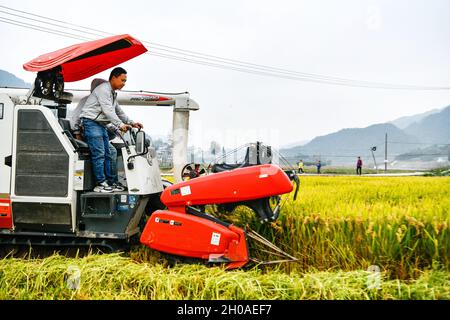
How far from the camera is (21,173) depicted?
5066 mm

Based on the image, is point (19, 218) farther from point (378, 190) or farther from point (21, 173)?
point (378, 190)

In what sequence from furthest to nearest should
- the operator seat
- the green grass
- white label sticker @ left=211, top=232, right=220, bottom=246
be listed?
the operator seat → white label sticker @ left=211, top=232, right=220, bottom=246 → the green grass

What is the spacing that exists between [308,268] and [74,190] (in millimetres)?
2954

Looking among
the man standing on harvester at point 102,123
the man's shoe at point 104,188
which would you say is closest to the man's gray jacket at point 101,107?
the man standing on harvester at point 102,123

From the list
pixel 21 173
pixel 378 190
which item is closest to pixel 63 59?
pixel 21 173

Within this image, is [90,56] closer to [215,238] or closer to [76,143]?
[76,143]

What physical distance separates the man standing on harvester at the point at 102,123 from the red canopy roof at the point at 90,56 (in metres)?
0.27

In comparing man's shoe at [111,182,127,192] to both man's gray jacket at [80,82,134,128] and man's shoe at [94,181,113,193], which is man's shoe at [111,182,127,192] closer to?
Answer: man's shoe at [94,181,113,193]

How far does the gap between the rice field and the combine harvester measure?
31 cm

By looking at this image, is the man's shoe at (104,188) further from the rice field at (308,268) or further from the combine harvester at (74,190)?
the rice field at (308,268)

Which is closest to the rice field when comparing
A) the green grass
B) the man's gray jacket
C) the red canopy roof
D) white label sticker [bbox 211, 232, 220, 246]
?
the green grass

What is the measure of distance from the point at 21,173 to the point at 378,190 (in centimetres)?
531

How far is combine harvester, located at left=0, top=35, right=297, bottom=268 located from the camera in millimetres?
4695

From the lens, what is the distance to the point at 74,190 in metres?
5.06
